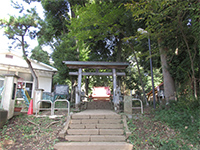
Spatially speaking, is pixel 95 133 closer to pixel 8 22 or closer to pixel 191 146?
pixel 191 146

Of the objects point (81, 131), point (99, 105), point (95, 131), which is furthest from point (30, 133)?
point (99, 105)

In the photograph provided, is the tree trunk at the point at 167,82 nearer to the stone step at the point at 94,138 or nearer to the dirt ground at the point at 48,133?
the dirt ground at the point at 48,133

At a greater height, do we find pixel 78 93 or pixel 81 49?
pixel 81 49

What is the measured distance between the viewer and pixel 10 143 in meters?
5.21

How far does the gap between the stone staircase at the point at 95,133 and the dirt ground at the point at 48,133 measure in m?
0.40

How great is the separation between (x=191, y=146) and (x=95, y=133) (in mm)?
3357

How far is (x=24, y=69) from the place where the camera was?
14078 millimetres

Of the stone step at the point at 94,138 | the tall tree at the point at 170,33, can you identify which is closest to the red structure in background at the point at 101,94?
the tall tree at the point at 170,33

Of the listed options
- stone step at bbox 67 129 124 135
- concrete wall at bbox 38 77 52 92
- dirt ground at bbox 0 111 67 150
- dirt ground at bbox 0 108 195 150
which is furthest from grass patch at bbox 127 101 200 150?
concrete wall at bbox 38 77 52 92

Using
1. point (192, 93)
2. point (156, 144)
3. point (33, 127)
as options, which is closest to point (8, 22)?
point (33, 127)

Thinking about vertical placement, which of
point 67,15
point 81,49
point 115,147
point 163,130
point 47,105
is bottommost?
point 115,147

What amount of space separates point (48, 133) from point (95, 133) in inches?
73.2

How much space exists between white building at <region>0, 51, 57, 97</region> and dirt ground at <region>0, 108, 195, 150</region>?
25.4 ft

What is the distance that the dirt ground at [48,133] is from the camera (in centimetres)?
509
